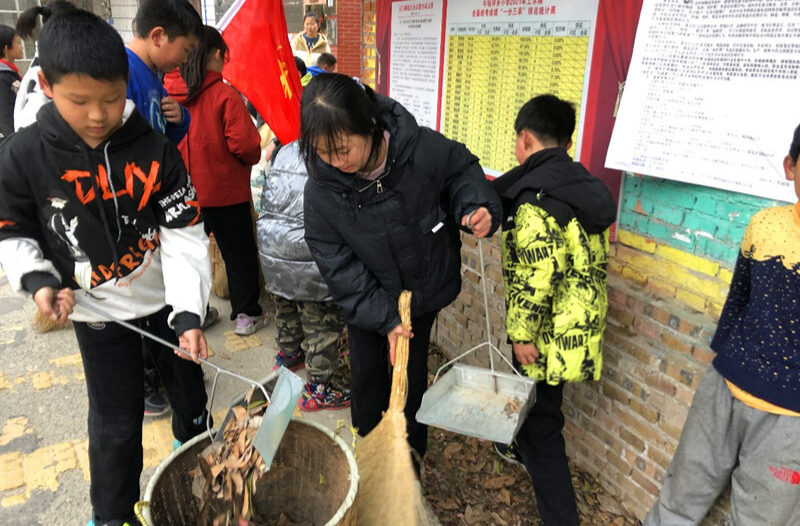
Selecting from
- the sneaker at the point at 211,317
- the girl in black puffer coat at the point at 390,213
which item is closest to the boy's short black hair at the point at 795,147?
the girl in black puffer coat at the point at 390,213

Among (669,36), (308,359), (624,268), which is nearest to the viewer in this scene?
(669,36)

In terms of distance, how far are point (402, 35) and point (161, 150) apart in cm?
254

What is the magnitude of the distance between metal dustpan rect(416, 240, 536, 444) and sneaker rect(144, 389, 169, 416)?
2.02 metres

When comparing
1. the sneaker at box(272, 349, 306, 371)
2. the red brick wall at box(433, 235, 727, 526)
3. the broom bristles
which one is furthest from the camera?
the broom bristles

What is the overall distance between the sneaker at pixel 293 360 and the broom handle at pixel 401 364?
1.86 metres

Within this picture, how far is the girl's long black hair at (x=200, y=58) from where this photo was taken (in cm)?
365

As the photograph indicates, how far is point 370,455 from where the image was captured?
2156mm

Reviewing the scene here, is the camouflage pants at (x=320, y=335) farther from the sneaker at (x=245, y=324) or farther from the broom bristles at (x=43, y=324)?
the broom bristles at (x=43, y=324)

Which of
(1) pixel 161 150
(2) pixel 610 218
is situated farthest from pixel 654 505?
(1) pixel 161 150

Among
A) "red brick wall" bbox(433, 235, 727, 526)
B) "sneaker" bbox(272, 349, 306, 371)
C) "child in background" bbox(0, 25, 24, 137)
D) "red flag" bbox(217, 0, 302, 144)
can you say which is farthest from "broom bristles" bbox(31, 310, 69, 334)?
"red brick wall" bbox(433, 235, 727, 526)

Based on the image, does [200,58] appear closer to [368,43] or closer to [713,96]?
[368,43]

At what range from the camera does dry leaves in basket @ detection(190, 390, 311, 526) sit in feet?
6.11

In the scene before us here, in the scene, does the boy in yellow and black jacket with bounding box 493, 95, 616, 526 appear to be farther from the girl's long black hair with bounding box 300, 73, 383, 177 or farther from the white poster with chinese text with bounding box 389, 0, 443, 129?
the white poster with chinese text with bounding box 389, 0, 443, 129

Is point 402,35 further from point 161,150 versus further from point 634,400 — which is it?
point 634,400
